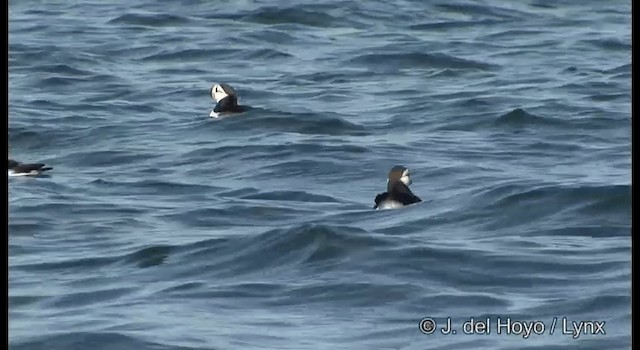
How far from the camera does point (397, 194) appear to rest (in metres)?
15.4

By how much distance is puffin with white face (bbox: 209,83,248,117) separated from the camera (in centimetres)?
2142

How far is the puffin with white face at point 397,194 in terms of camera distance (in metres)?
15.3

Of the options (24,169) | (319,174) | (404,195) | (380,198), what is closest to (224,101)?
(319,174)

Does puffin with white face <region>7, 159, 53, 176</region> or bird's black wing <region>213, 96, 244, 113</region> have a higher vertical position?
puffin with white face <region>7, 159, 53, 176</region>

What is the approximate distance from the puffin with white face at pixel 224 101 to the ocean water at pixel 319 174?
0.27m

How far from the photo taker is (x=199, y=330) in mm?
10562

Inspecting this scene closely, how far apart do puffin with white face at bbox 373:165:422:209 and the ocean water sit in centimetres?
14

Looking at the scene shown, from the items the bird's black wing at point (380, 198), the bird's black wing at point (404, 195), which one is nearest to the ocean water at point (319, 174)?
the bird's black wing at point (404, 195)

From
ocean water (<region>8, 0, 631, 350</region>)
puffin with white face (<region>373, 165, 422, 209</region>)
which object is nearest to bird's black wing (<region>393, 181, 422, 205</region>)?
puffin with white face (<region>373, 165, 422, 209</region>)

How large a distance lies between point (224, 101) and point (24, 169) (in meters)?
4.42

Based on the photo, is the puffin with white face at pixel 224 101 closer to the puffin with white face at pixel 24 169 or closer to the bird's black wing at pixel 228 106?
the bird's black wing at pixel 228 106

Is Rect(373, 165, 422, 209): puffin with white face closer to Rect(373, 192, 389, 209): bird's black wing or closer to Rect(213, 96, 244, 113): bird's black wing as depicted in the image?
Rect(373, 192, 389, 209): bird's black wing

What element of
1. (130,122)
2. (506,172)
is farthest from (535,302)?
(130,122)

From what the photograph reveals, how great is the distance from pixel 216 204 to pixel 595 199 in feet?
10.1
